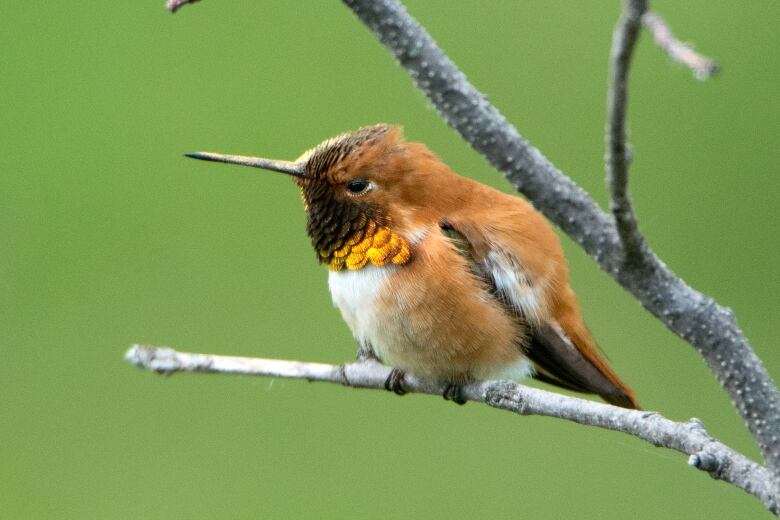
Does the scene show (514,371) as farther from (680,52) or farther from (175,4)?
(680,52)

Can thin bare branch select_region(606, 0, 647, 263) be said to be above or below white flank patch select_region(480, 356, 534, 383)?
below

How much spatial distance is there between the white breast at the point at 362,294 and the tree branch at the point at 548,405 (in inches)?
3.4

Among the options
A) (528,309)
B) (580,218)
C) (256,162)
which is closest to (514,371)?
(528,309)

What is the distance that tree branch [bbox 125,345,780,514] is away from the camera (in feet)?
5.01

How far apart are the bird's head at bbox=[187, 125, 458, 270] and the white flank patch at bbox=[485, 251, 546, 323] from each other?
20 centimetres

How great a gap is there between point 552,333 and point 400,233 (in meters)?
0.43

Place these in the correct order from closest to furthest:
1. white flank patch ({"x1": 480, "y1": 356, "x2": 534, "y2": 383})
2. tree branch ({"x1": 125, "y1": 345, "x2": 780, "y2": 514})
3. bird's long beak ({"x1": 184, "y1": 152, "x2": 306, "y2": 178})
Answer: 1. tree branch ({"x1": 125, "y1": 345, "x2": 780, "y2": 514})
2. bird's long beak ({"x1": 184, "y1": 152, "x2": 306, "y2": 178})
3. white flank patch ({"x1": 480, "y1": 356, "x2": 534, "y2": 383})

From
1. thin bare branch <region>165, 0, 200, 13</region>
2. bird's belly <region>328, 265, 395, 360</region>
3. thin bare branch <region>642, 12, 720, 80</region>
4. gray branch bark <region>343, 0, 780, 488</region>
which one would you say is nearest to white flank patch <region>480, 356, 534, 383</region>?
bird's belly <region>328, 265, 395, 360</region>

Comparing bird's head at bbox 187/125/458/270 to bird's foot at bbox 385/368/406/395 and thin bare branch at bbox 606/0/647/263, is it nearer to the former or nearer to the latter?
bird's foot at bbox 385/368/406/395

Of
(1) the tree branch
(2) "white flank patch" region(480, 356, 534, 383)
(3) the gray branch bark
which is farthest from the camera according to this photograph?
(2) "white flank patch" region(480, 356, 534, 383)

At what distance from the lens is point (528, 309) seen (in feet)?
8.82

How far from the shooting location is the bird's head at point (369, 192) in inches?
104

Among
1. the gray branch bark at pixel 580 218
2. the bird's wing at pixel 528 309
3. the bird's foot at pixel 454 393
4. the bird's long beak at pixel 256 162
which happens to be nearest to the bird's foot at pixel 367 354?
the bird's foot at pixel 454 393

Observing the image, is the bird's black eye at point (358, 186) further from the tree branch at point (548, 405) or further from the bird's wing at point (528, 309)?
the tree branch at point (548, 405)
